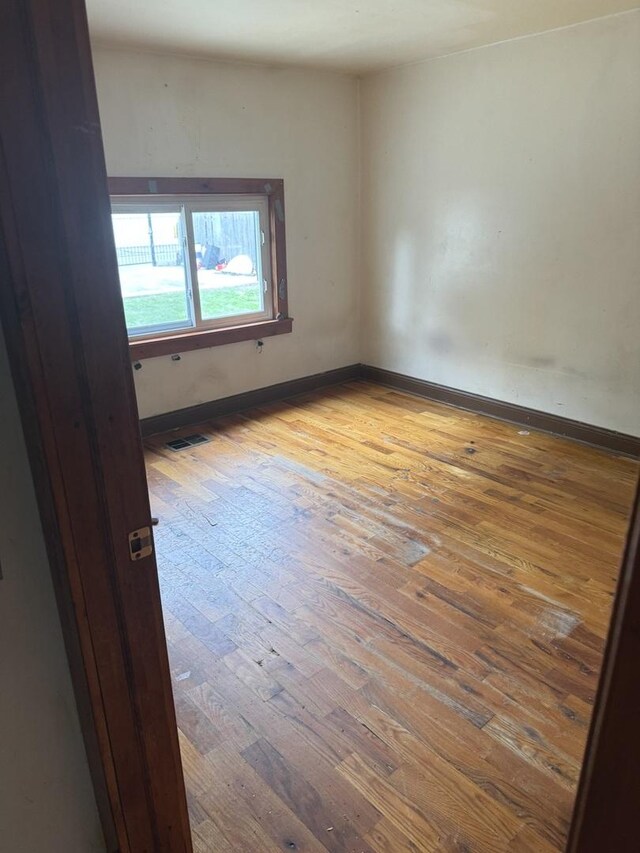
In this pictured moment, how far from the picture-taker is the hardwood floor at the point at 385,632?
1.63 m

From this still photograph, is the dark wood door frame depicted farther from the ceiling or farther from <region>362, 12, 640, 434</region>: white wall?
<region>362, 12, 640, 434</region>: white wall

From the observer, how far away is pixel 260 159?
429 cm

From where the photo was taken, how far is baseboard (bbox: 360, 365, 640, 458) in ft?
12.5

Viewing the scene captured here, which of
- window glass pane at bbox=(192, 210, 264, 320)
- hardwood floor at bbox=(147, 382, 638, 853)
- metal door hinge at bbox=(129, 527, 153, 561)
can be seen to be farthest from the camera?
window glass pane at bbox=(192, 210, 264, 320)

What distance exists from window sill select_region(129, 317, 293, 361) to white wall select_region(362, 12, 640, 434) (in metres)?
1.06

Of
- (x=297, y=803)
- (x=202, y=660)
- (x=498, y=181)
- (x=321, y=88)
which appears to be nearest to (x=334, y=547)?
(x=202, y=660)

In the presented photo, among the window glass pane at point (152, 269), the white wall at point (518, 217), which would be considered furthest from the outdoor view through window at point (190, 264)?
the white wall at point (518, 217)

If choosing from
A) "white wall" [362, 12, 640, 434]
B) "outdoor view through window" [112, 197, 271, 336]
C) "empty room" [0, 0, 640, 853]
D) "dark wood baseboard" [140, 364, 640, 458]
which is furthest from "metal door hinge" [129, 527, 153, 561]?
"white wall" [362, 12, 640, 434]

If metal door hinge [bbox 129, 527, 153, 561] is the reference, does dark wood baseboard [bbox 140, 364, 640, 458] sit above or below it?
below

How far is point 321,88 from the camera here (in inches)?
176

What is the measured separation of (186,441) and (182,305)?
0.98m

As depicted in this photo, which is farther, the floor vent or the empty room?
the floor vent

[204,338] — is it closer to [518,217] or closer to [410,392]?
[410,392]

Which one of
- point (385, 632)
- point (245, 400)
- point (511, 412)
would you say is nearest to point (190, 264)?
point (245, 400)
